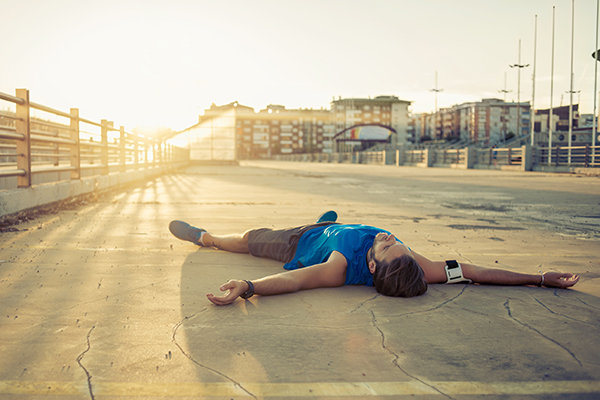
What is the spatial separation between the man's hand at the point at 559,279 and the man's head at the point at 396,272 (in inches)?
34.7

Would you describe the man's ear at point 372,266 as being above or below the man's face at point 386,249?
below

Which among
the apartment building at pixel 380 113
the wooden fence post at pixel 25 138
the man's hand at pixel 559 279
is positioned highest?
the apartment building at pixel 380 113

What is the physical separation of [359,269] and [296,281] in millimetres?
457

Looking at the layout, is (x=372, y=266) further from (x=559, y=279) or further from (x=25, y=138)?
(x=25, y=138)

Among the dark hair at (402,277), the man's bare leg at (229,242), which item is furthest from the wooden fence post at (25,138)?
the dark hair at (402,277)

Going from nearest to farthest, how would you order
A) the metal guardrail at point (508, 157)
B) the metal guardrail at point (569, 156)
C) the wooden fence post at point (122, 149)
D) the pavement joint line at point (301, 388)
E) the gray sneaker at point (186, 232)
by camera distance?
the pavement joint line at point (301, 388) → the gray sneaker at point (186, 232) → the wooden fence post at point (122, 149) → the metal guardrail at point (569, 156) → the metal guardrail at point (508, 157)

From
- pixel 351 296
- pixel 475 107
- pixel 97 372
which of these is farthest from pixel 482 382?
pixel 475 107

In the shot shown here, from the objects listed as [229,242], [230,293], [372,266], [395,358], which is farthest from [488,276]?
[229,242]

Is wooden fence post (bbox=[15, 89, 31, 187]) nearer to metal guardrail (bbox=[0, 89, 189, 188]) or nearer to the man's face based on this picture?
metal guardrail (bbox=[0, 89, 189, 188])

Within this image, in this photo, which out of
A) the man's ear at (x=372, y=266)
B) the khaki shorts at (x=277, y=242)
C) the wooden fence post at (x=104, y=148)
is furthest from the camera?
the wooden fence post at (x=104, y=148)

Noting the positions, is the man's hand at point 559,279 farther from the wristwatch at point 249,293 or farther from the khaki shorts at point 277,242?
the wristwatch at point 249,293

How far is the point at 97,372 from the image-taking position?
5.82ft

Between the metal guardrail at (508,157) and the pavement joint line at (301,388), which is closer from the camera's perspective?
the pavement joint line at (301,388)

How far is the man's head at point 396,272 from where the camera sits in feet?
9.03
